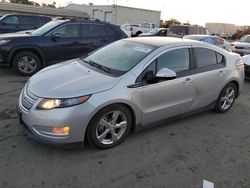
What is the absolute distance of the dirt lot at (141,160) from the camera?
3176 millimetres

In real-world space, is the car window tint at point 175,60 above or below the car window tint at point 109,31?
below

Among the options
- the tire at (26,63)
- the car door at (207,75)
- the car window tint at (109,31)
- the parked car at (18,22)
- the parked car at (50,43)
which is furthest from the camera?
the parked car at (18,22)

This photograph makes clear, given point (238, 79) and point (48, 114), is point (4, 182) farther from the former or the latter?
point (238, 79)

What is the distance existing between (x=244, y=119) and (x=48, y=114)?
12.7 ft

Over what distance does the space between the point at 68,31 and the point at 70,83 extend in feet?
15.9

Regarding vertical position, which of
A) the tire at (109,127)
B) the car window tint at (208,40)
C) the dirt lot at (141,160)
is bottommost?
the dirt lot at (141,160)

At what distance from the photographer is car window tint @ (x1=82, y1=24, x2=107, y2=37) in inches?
331

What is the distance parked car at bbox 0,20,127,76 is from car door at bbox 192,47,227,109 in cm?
437

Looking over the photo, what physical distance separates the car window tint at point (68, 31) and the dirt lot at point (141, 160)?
12.4 feet

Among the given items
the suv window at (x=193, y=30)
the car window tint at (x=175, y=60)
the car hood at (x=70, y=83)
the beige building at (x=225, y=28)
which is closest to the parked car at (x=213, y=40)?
the suv window at (x=193, y=30)

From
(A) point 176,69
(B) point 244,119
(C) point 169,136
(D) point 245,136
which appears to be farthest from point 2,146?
(B) point 244,119

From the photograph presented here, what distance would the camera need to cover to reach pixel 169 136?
14.4 feet

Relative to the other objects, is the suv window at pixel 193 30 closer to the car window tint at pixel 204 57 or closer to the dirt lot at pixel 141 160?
the car window tint at pixel 204 57

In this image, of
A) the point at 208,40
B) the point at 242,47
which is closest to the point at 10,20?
the point at 208,40
